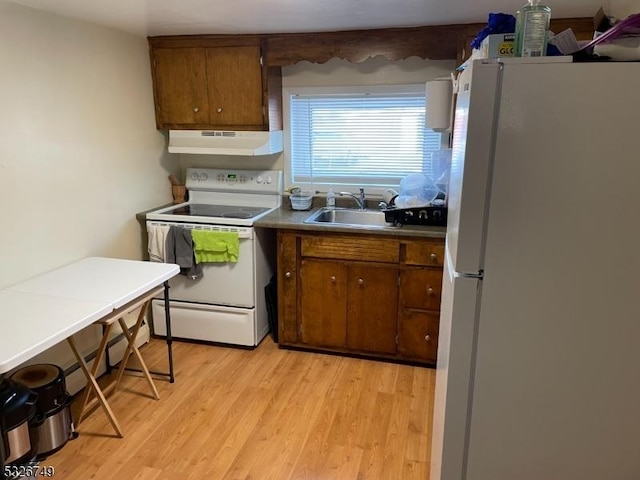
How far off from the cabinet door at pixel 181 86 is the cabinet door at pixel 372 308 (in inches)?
61.4

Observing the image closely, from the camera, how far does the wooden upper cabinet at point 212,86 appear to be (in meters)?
3.20

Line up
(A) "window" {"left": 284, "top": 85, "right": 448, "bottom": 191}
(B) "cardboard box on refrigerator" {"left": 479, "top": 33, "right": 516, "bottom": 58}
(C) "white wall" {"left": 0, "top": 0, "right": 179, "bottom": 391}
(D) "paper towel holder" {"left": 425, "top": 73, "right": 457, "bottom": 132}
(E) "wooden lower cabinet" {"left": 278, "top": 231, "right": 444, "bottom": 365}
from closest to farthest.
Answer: (B) "cardboard box on refrigerator" {"left": 479, "top": 33, "right": 516, "bottom": 58}
(C) "white wall" {"left": 0, "top": 0, "right": 179, "bottom": 391}
(D) "paper towel holder" {"left": 425, "top": 73, "right": 457, "bottom": 132}
(E) "wooden lower cabinet" {"left": 278, "top": 231, "right": 444, "bottom": 365}
(A) "window" {"left": 284, "top": 85, "right": 448, "bottom": 191}

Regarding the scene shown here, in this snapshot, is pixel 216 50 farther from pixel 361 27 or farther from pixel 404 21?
pixel 404 21

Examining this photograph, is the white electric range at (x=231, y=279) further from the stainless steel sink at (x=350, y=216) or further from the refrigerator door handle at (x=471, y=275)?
the refrigerator door handle at (x=471, y=275)

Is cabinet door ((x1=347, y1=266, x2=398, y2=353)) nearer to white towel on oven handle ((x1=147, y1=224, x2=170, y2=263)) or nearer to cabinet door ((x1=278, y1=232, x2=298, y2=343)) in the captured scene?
cabinet door ((x1=278, y1=232, x2=298, y2=343))

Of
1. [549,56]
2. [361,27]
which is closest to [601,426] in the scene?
[549,56]

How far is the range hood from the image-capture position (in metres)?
3.30

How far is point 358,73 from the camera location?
3.36 metres

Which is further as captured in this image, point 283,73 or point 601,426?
point 283,73

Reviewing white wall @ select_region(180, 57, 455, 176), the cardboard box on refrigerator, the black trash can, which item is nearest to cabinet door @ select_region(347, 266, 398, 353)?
the black trash can

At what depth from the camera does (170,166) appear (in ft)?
12.1

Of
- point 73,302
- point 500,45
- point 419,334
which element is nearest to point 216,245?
point 73,302

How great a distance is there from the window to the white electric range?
0.98ft

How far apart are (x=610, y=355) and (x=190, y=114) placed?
2953mm
